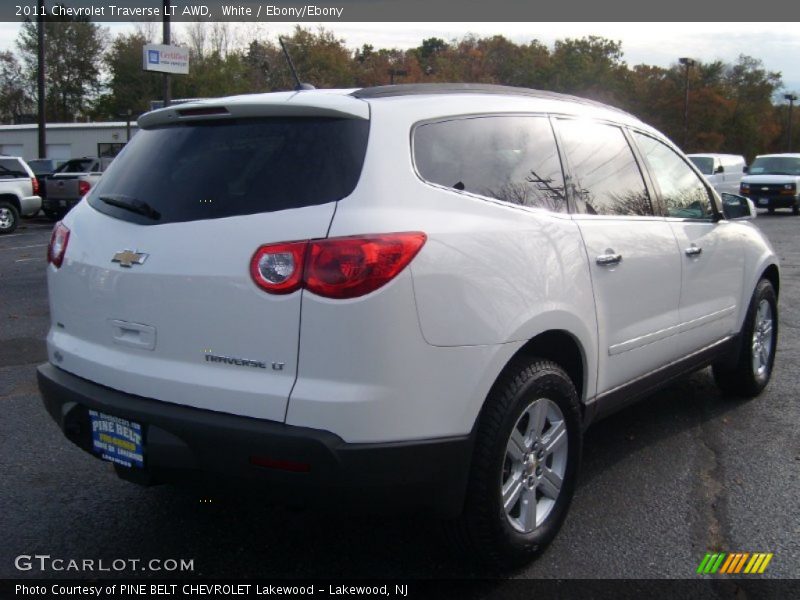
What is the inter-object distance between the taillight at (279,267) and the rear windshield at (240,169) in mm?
169

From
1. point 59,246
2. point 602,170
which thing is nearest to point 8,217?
point 59,246

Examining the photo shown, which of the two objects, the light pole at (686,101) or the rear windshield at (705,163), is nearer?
the rear windshield at (705,163)

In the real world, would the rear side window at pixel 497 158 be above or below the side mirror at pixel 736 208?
above

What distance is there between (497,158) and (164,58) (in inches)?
783

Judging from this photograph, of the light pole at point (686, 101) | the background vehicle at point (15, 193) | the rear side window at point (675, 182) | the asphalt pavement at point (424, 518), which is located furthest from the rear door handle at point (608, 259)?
the light pole at point (686, 101)

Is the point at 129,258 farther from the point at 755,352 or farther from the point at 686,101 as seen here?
the point at 686,101

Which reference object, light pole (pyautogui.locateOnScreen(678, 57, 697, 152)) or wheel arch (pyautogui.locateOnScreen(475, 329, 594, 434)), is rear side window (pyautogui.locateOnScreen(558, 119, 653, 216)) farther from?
light pole (pyautogui.locateOnScreen(678, 57, 697, 152))

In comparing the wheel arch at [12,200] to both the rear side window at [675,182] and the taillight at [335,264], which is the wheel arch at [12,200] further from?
the taillight at [335,264]

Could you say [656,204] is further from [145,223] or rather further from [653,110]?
[653,110]

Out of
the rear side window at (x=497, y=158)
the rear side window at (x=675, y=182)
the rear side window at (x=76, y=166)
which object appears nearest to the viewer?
the rear side window at (x=497, y=158)

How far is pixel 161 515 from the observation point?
12.0ft

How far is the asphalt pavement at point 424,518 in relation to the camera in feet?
10.6

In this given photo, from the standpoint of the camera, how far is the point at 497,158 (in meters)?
3.28

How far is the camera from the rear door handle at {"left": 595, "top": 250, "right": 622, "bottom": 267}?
138 inches
